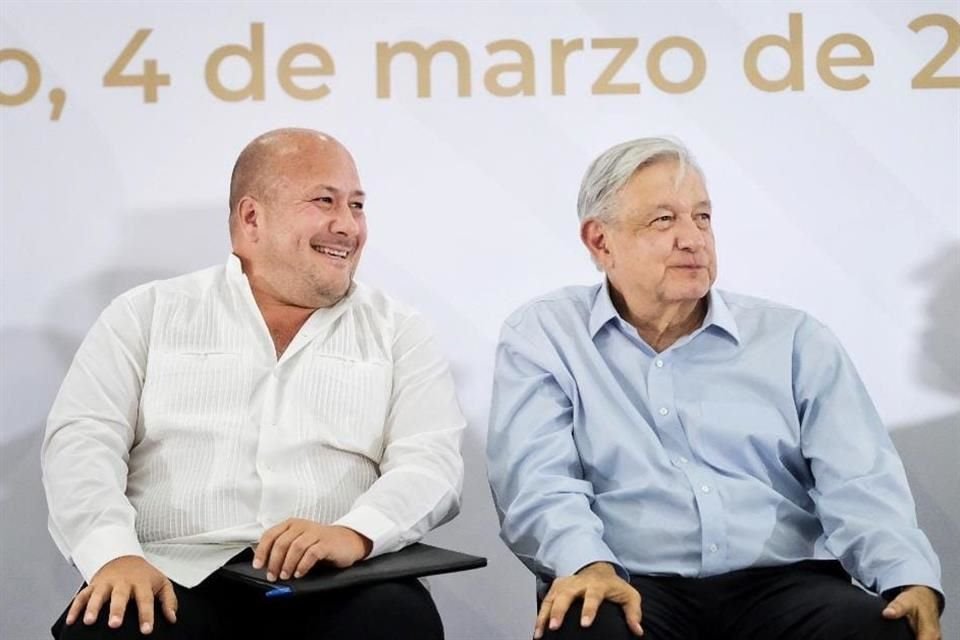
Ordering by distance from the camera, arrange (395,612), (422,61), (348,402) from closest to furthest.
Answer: (395,612), (348,402), (422,61)

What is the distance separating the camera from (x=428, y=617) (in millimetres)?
2348

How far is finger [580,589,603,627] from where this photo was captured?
7.29 feet

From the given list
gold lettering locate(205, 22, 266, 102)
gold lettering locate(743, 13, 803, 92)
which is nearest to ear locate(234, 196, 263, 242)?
gold lettering locate(205, 22, 266, 102)

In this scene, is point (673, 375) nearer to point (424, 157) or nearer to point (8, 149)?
point (424, 157)

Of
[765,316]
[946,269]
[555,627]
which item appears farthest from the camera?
[946,269]

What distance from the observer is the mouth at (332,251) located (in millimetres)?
2854

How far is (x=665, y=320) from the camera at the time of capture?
9.08ft

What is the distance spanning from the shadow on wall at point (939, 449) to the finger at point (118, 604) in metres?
1.79

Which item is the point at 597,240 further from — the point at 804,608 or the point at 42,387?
the point at 42,387

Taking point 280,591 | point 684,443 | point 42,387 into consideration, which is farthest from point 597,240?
point 42,387

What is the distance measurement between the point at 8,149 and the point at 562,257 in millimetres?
1368

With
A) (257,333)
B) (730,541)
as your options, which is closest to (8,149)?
(257,333)

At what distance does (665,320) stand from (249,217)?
0.93 m

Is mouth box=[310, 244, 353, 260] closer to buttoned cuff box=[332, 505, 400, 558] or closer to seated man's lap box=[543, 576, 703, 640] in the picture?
buttoned cuff box=[332, 505, 400, 558]
